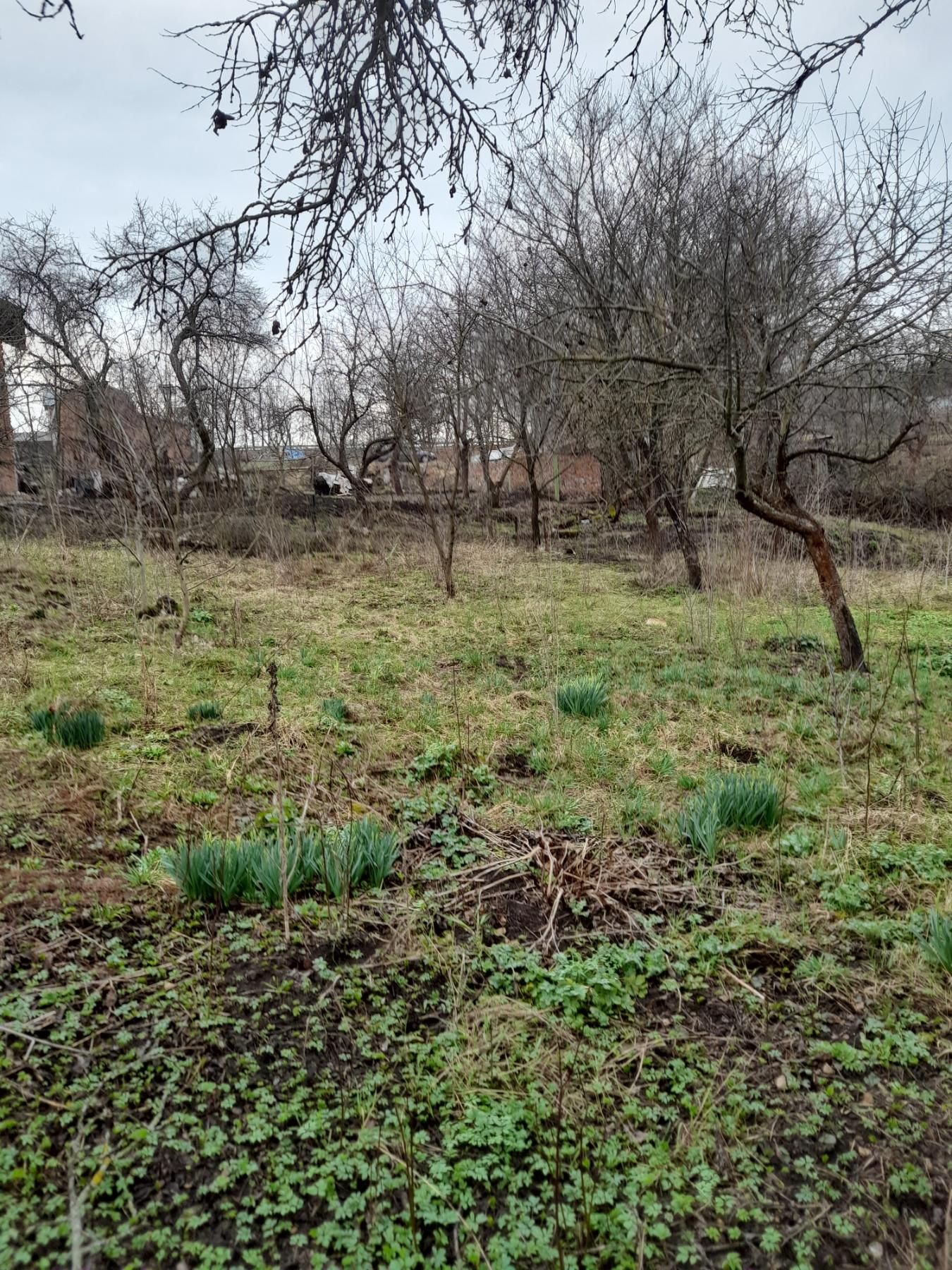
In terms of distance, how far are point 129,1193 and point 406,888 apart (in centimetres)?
150

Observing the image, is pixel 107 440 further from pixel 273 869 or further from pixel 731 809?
pixel 731 809

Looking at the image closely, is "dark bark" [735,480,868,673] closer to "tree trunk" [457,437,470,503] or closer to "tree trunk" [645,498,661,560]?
"tree trunk" [645,498,661,560]

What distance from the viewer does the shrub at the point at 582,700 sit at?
5328 mm

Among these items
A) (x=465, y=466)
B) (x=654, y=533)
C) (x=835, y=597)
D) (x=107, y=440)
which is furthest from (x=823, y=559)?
(x=465, y=466)

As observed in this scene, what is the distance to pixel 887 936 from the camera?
2.90 meters

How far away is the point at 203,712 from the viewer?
202 inches

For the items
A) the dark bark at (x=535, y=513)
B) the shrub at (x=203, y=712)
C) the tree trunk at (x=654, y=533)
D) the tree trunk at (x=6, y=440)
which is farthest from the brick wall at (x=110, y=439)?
the tree trunk at (x=654, y=533)

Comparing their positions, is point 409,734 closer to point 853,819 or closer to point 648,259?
point 853,819

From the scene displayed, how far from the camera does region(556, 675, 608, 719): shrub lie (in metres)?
5.33

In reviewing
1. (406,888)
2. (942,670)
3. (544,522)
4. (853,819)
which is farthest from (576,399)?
(544,522)

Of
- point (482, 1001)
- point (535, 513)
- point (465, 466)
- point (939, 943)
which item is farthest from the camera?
point (465, 466)

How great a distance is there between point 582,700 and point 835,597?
2820 millimetres

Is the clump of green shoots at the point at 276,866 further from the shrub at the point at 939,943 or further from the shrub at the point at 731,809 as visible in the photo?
the shrub at the point at 939,943

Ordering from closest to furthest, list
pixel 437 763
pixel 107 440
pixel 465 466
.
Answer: pixel 437 763 → pixel 107 440 → pixel 465 466
